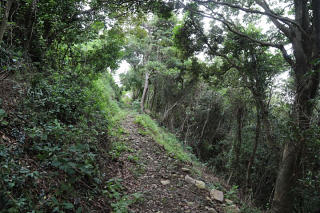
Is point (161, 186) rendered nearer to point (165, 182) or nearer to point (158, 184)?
point (158, 184)

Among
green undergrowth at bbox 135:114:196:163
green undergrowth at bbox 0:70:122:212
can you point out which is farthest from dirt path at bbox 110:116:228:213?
green undergrowth at bbox 135:114:196:163

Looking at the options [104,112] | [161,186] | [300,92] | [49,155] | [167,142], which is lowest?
[161,186]

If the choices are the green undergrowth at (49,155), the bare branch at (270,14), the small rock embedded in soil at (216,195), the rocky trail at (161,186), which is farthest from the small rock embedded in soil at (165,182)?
the bare branch at (270,14)

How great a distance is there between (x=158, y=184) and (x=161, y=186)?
0.31 feet

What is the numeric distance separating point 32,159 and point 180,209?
2886 millimetres

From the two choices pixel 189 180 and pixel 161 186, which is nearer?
pixel 161 186

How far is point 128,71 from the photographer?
19906 mm

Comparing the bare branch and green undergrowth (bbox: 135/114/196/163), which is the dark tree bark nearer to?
the bare branch

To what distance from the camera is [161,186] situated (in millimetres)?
4668

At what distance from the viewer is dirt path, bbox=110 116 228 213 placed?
3.90 meters

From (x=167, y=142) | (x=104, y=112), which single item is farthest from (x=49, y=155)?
(x=167, y=142)

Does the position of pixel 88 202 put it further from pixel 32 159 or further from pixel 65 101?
pixel 65 101

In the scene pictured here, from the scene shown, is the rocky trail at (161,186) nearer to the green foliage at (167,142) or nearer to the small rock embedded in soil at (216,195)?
the small rock embedded in soil at (216,195)

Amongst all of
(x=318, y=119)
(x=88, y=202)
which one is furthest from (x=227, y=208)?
(x=88, y=202)
